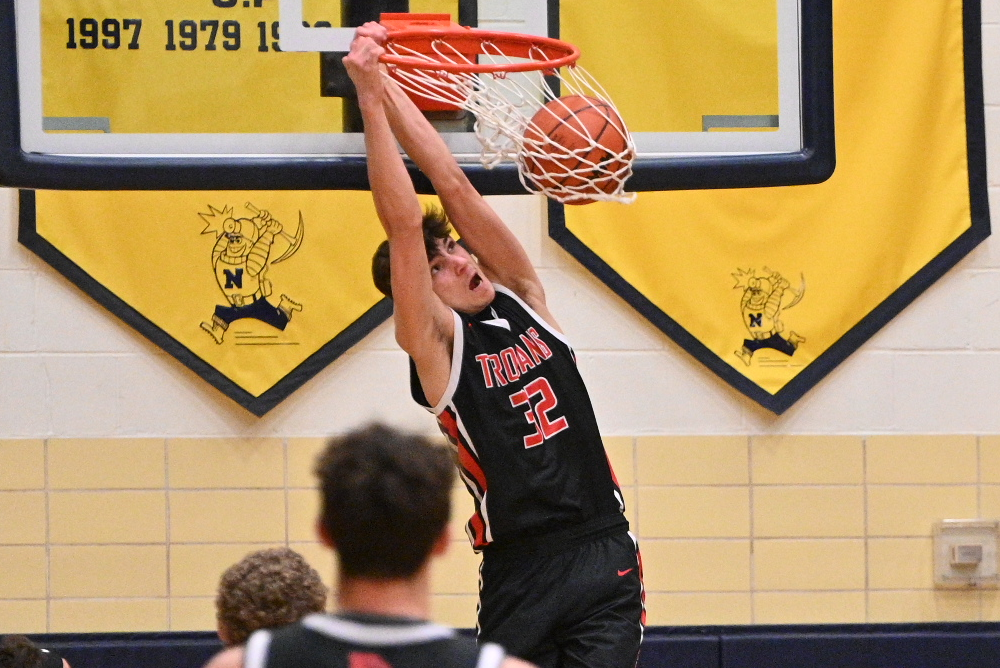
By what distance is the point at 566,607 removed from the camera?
2951 millimetres

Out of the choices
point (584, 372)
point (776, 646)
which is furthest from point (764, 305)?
point (776, 646)

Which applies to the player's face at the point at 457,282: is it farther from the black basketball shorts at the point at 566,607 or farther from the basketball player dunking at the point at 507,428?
the black basketball shorts at the point at 566,607

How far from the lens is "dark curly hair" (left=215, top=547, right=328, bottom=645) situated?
239 centimetres

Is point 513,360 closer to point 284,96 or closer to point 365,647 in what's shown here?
point 284,96

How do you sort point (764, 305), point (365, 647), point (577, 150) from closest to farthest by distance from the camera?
1. point (365, 647)
2. point (577, 150)
3. point (764, 305)

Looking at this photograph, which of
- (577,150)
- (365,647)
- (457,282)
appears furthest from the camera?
(457,282)

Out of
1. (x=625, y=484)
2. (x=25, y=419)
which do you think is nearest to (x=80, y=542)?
(x=25, y=419)

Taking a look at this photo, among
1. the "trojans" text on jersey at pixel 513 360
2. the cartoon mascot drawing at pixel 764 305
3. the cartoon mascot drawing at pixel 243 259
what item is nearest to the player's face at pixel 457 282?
the "trojans" text on jersey at pixel 513 360

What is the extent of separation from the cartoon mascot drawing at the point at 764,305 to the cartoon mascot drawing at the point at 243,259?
1939 mm

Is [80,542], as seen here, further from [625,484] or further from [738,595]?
[738,595]

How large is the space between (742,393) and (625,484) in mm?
649

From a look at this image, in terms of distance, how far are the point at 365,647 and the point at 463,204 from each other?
181 cm

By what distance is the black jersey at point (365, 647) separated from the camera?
1464 millimetres

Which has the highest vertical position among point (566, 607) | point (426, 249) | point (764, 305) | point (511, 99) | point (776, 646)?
point (511, 99)
